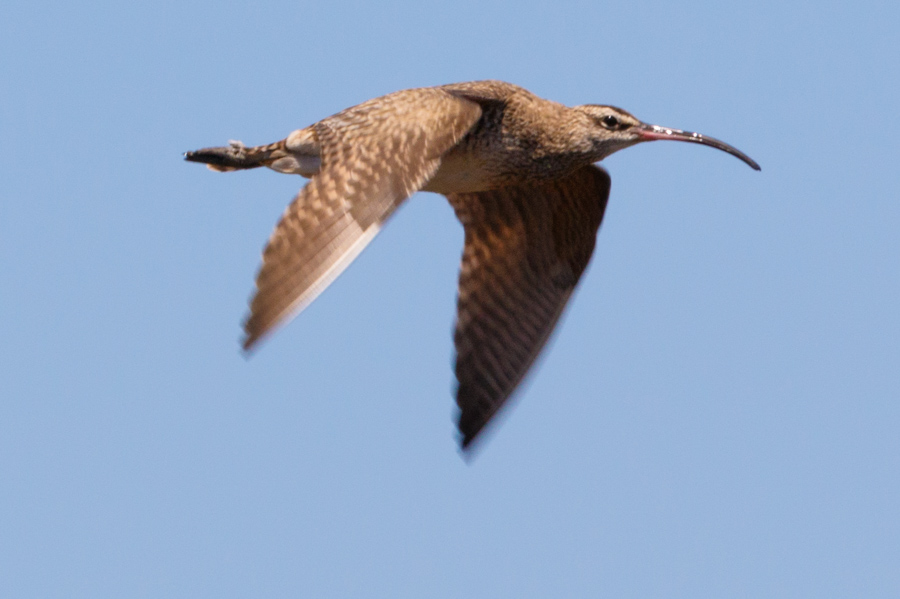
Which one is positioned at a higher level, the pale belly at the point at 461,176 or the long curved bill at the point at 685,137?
the long curved bill at the point at 685,137

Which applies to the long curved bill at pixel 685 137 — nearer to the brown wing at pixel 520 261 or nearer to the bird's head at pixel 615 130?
the bird's head at pixel 615 130

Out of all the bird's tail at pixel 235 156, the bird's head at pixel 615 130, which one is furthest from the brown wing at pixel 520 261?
the bird's tail at pixel 235 156

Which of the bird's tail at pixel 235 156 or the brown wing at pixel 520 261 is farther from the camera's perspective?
the brown wing at pixel 520 261

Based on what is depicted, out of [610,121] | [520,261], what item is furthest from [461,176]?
[520,261]

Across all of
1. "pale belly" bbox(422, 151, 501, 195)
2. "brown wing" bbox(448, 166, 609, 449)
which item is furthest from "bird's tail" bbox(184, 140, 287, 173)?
"brown wing" bbox(448, 166, 609, 449)

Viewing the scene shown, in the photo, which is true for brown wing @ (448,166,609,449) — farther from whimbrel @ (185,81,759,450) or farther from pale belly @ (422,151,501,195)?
pale belly @ (422,151,501,195)
